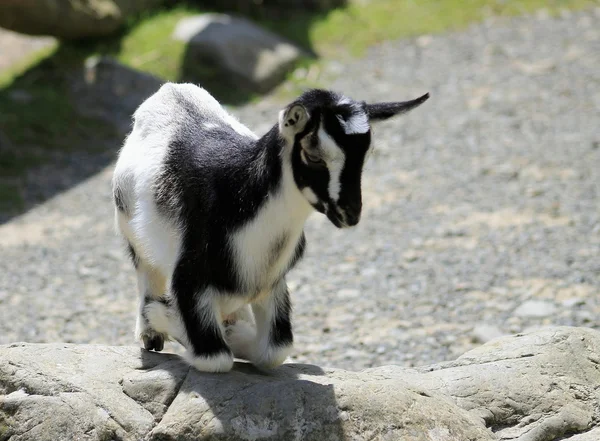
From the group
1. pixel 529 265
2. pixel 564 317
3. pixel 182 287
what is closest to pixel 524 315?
pixel 564 317

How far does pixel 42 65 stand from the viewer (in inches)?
511

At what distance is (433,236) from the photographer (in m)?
9.03

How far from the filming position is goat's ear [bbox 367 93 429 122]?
14.1ft

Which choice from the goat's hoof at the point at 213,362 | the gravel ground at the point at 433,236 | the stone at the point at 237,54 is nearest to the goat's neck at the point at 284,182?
the goat's hoof at the point at 213,362

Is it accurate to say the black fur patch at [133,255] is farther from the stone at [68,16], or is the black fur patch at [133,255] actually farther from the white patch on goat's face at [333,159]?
the stone at [68,16]

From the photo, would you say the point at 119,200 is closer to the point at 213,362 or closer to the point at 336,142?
the point at 213,362

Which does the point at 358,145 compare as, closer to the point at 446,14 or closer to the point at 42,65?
the point at 42,65

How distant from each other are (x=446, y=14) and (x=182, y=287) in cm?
1143

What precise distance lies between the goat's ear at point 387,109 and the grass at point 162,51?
6.86m

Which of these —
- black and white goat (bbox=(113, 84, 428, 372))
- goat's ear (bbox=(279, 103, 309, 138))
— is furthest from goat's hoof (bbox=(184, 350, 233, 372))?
goat's ear (bbox=(279, 103, 309, 138))

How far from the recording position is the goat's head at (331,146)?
13.3ft

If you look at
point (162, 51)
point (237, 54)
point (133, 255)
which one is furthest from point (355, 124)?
point (162, 51)

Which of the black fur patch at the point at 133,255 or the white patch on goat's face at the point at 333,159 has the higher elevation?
the white patch on goat's face at the point at 333,159

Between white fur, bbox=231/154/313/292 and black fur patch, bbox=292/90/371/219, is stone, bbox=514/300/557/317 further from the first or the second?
black fur patch, bbox=292/90/371/219
